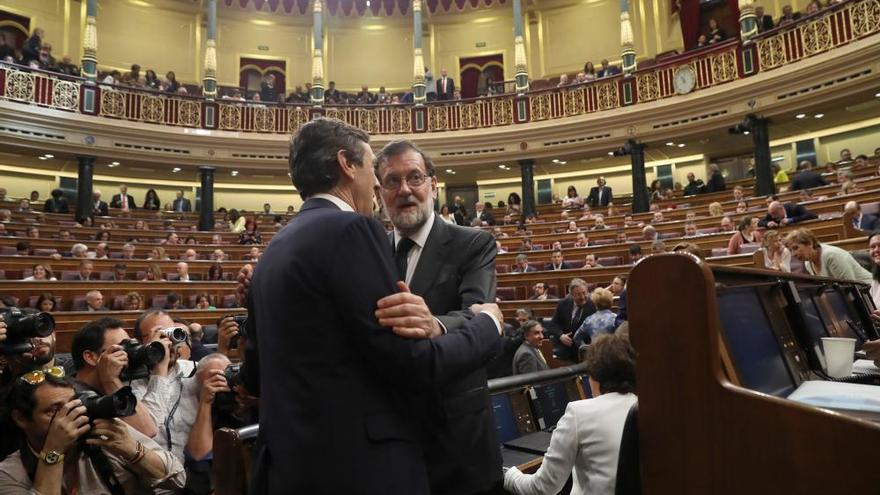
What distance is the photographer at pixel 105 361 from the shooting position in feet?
5.98

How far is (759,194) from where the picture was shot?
10.0 metres

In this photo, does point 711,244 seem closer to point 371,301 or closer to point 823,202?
point 823,202

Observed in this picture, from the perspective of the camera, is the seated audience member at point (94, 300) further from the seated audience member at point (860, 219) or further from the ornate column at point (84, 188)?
the seated audience member at point (860, 219)

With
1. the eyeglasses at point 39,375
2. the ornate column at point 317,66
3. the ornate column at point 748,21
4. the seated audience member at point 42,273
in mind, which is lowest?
the eyeglasses at point 39,375

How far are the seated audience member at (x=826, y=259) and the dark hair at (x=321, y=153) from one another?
11.4 feet

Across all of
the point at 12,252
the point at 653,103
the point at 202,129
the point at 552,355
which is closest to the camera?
the point at 552,355

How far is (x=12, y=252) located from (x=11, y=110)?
4470mm

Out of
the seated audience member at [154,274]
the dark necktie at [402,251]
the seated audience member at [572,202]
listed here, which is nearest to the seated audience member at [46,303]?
the seated audience member at [154,274]

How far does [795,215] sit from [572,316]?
118 inches

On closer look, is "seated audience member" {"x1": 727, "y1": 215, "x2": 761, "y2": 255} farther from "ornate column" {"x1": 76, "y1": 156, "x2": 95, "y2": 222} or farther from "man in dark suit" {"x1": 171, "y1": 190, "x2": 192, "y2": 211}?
"man in dark suit" {"x1": 171, "y1": 190, "x2": 192, "y2": 211}

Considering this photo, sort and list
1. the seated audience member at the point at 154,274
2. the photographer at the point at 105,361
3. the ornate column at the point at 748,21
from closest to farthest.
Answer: the photographer at the point at 105,361
the seated audience member at the point at 154,274
the ornate column at the point at 748,21

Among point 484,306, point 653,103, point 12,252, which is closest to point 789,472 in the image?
point 484,306

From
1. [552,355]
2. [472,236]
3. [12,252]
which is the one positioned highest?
[12,252]

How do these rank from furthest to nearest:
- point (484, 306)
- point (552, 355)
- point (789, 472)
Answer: point (552, 355) → point (484, 306) → point (789, 472)
